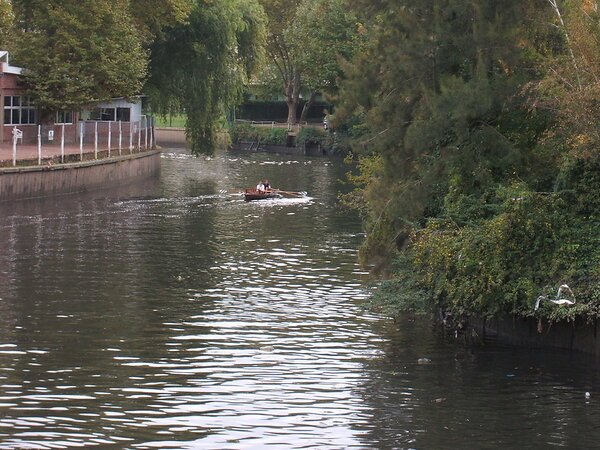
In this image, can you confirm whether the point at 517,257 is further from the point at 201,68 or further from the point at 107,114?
the point at 107,114

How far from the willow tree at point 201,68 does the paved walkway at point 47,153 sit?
13.8 ft

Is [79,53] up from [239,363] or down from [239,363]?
up

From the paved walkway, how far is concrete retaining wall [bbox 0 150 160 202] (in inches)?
24.9

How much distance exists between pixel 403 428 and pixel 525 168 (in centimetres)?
902

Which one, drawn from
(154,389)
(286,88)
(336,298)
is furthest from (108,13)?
(286,88)

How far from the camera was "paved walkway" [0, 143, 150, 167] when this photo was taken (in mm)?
54281

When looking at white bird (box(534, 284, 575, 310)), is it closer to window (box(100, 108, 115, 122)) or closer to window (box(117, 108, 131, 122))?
window (box(100, 108, 115, 122))

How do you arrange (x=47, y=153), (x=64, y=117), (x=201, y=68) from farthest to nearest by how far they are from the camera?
(x=201, y=68) < (x=64, y=117) < (x=47, y=153)

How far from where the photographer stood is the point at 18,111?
221ft

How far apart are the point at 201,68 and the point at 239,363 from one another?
4926 centimetres

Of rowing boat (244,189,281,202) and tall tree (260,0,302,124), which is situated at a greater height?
tall tree (260,0,302,124)

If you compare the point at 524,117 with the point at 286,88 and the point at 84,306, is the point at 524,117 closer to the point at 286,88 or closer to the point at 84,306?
the point at 84,306

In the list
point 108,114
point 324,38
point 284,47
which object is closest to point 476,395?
point 108,114

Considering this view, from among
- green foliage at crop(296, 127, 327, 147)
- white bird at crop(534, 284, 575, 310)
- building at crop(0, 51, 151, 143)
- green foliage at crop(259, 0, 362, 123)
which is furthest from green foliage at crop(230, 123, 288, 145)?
white bird at crop(534, 284, 575, 310)
